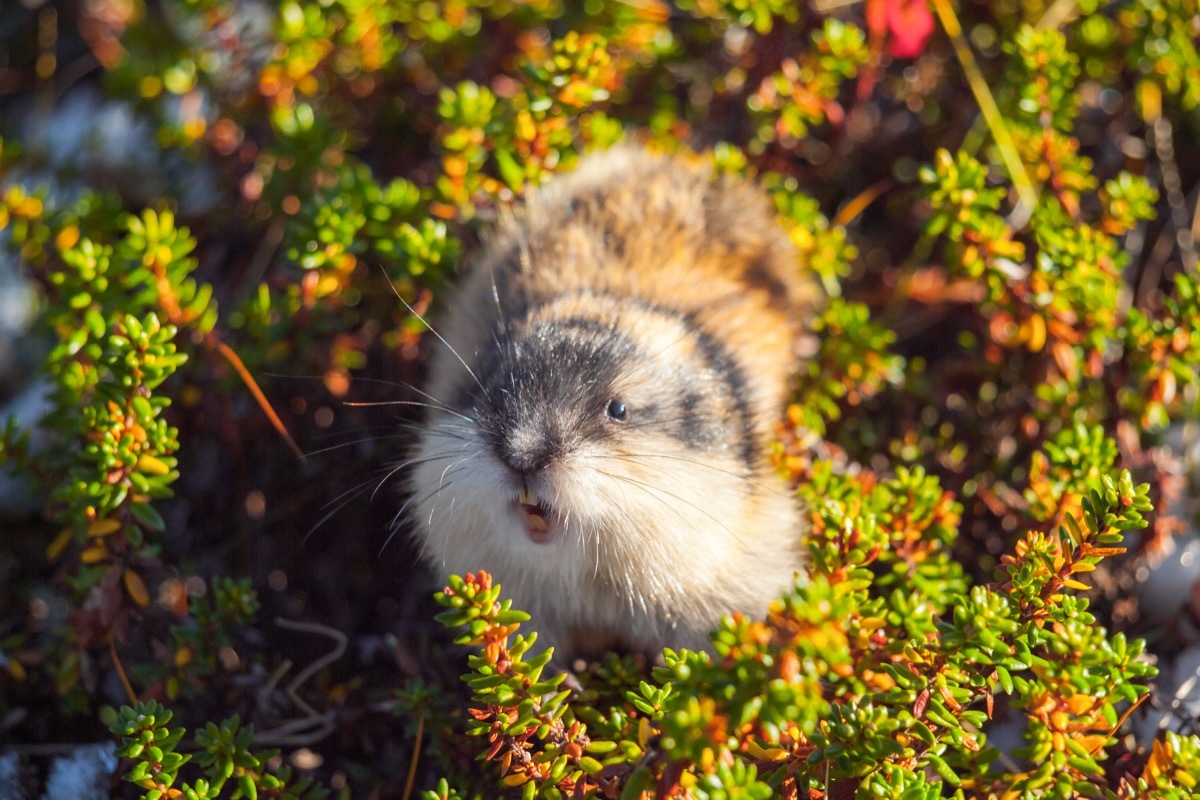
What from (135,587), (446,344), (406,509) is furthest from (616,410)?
(135,587)

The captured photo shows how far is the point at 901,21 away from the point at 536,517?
8.80 ft

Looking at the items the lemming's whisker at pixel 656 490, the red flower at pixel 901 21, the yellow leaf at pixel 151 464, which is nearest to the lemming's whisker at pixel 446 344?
the lemming's whisker at pixel 656 490

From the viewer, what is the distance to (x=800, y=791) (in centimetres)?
265

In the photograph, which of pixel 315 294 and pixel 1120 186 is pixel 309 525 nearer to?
pixel 315 294

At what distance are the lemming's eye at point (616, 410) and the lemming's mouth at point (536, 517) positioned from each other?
0.37m

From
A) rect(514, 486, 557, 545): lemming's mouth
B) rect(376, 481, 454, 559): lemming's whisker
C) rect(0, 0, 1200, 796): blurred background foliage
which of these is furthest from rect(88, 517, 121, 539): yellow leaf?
rect(514, 486, 557, 545): lemming's mouth

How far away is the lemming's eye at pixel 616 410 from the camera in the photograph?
3.09 metres

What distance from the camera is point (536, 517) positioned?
290 cm

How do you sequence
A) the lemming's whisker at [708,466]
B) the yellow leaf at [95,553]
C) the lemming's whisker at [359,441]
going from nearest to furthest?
the lemming's whisker at [708,466] → the yellow leaf at [95,553] → the lemming's whisker at [359,441]

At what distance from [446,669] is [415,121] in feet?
8.44

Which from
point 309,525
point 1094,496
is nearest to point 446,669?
point 309,525

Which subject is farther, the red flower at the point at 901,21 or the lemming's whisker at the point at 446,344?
the red flower at the point at 901,21

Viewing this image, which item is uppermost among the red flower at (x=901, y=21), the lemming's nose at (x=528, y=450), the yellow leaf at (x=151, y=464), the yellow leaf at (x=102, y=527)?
the red flower at (x=901, y=21)

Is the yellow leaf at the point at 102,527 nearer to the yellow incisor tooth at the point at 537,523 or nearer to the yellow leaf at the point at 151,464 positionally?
the yellow leaf at the point at 151,464
